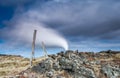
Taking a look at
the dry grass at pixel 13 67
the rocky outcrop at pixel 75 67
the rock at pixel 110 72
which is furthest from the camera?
the dry grass at pixel 13 67

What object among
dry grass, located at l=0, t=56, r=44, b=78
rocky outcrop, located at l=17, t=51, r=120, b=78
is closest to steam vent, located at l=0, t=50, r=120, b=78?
rocky outcrop, located at l=17, t=51, r=120, b=78

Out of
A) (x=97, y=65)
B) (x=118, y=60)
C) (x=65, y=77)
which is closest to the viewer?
(x=65, y=77)

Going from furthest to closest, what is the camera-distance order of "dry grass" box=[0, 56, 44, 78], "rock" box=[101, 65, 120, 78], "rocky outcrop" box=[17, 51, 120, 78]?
"dry grass" box=[0, 56, 44, 78] → "rock" box=[101, 65, 120, 78] → "rocky outcrop" box=[17, 51, 120, 78]

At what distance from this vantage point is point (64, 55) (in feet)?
141

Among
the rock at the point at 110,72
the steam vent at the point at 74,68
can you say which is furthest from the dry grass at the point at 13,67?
the rock at the point at 110,72

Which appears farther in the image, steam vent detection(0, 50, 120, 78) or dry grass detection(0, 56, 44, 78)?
dry grass detection(0, 56, 44, 78)

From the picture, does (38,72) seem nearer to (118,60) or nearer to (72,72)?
(72,72)

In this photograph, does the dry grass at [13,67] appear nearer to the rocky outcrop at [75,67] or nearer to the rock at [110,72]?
the rocky outcrop at [75,67]

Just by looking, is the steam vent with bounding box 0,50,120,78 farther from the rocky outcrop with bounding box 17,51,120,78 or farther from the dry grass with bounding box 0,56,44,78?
the dry grass with bounding box 0,56,44,78

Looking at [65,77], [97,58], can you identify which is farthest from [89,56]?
[65,77]

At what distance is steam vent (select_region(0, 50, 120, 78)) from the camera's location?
3956cm

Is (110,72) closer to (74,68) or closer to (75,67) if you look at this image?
(75,67)

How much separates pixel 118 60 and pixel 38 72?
14881 mm

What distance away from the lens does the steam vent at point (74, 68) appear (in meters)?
39.6
